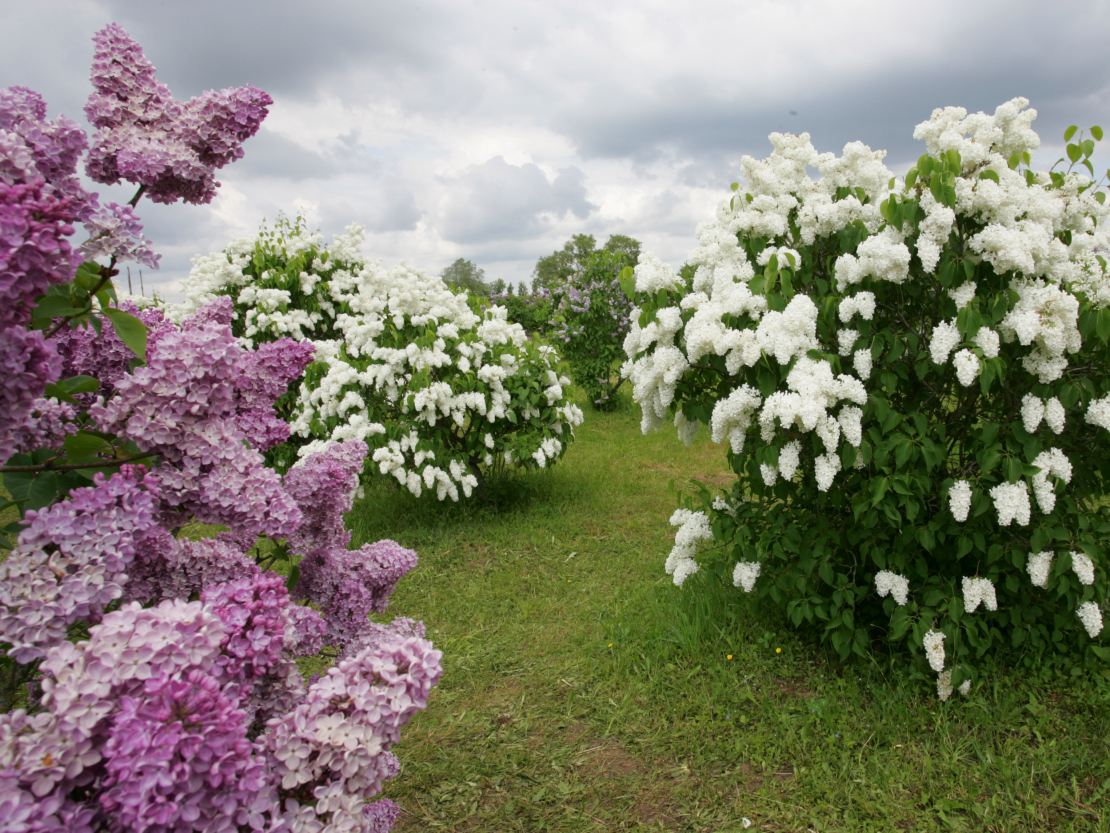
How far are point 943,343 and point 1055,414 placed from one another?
57 centimetres

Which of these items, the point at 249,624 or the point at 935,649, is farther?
the point at 935,649

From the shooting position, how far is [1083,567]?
2736mm

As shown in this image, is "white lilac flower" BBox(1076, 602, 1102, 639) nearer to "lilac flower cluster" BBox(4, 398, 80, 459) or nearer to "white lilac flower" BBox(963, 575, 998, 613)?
"white lilac flower" BBox(963, 575, 998, 613)

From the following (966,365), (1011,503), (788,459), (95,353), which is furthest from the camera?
(788,459)

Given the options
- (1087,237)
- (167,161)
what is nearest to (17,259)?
(167,161)

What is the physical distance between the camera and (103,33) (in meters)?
1.94

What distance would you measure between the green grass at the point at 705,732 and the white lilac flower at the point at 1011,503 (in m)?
1.00

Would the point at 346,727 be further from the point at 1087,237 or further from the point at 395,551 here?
the point at 1087,237

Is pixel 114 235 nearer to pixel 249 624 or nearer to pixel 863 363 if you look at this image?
pixel 249 624

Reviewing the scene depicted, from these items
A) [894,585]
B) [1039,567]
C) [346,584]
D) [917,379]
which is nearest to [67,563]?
[346,584]

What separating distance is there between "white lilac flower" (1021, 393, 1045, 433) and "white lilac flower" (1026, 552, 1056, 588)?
0.57 metres

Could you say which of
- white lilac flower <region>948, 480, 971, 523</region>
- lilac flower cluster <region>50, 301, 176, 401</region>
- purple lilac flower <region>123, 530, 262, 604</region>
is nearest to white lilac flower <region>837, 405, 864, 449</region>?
white lilac flower <region>948, 480, 971, 523</region>

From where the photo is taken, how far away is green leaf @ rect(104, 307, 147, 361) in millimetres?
1516

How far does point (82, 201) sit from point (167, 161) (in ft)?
1.26
